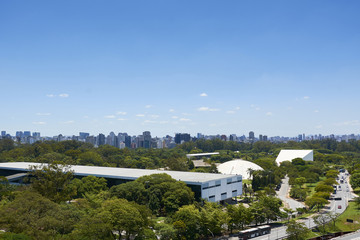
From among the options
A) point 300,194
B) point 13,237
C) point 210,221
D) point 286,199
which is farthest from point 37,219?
point 286,199

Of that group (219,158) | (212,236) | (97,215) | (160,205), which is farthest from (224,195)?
(219,158)

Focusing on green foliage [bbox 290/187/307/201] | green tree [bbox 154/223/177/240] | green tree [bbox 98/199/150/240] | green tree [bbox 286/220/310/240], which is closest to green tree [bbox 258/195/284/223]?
green tree [bbox 286/220/310/240]

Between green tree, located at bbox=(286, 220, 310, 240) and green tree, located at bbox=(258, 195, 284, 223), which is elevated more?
green tree, located at bbox=(258, 195, 284, 223)

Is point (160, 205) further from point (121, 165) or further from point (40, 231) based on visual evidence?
point (121, 165)

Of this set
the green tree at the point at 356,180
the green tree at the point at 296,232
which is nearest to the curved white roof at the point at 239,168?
A: the green tree at the point at 356,180

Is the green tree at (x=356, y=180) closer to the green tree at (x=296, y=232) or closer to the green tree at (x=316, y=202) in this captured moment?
the green tree at (x=316, y=202)

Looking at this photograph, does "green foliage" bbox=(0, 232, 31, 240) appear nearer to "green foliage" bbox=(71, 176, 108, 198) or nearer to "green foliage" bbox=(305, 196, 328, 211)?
"green foliage" bbox=(71, 176, 108, 198)

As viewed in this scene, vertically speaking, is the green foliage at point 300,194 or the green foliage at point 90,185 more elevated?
the green foliage at point 90,185

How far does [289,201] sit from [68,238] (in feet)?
143

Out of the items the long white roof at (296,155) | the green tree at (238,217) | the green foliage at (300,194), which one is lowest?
the green foliage at (300,194)

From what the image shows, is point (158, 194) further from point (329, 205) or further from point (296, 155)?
point (296, 155)

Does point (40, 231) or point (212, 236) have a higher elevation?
point (40, 231)

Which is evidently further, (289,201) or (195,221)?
(289,201)

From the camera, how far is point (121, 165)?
91.4 m
